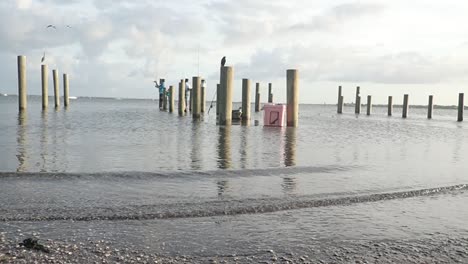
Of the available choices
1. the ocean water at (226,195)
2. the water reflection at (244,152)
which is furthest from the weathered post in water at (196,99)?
the ocean water at (226,195)

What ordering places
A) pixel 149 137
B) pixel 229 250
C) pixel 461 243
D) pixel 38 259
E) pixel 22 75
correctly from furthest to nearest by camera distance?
pixel 22 75 → pixel 149 137 → pixel 461 243 → pixel 229 250 → pixel 38 259

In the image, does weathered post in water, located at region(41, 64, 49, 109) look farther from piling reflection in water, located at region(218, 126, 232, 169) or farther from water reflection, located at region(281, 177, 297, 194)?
water reflection, located at region(281, 177, 297, 194)

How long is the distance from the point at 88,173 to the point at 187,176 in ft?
5.23

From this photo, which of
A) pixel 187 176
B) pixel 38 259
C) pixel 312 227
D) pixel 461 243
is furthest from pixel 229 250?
pixel 187 176

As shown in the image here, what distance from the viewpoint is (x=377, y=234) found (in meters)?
4.43

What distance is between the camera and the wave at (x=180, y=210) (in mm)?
4707

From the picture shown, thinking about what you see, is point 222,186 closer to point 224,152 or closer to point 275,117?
point 224,152

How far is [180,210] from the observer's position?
5.07 m

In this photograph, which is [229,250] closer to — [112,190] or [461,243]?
[461,243]

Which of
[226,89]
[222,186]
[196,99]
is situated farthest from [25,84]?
[222,186]

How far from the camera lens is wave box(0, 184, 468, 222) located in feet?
15.4

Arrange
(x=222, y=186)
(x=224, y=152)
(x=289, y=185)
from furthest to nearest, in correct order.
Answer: (x=224, y=152), (x=289, y=185), (x=222, y=186)

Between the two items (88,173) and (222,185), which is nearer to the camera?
(222,185)

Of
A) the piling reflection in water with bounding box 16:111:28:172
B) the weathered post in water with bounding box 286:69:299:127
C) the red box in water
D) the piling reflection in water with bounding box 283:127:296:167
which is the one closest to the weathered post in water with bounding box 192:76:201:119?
the red box in water
